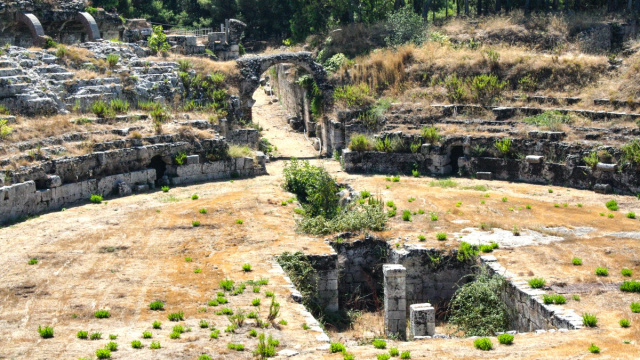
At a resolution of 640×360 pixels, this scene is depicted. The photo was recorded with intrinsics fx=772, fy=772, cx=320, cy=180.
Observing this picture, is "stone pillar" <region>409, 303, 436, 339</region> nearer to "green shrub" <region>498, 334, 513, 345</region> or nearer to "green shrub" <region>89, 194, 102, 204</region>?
"green shrub" <region>498, 334, 513, 345</region>

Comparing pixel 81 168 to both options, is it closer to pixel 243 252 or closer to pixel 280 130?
pixel 243 252

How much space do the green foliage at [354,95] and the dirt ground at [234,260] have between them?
207 inches

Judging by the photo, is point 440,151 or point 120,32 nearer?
point 440,151

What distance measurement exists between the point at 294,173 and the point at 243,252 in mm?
7513

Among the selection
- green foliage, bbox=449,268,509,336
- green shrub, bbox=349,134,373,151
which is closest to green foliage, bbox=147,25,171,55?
green shrub, bbox=349,134,373,151

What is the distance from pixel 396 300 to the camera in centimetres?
1866

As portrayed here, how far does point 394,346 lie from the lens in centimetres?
1534

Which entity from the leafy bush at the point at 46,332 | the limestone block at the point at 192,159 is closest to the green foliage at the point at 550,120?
the limestone block at the point at 192,159

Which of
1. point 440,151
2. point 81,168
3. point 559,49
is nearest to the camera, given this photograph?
point 81,168

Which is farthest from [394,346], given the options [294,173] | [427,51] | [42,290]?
[427,51]

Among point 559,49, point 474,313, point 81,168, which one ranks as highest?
point 559,49

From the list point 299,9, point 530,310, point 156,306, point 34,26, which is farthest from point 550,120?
point 34,26

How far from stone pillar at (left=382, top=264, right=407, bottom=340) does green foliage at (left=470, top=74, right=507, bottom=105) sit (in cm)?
1543

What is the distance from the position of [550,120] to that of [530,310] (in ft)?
45.9
